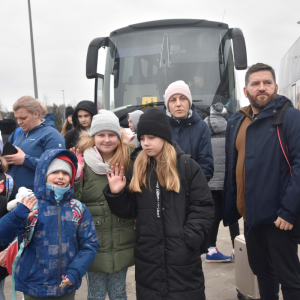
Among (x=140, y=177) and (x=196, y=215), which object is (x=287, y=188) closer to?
(x=196, y=215)

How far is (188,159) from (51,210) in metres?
1.06

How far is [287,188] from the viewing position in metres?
2.60

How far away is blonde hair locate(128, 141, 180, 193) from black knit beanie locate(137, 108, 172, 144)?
0.27 feet

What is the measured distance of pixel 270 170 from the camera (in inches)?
107

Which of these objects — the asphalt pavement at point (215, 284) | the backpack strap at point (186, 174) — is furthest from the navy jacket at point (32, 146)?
the backpack strap at point (186, 174)

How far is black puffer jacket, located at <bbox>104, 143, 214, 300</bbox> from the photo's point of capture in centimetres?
250

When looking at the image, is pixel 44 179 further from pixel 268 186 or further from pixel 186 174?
pixel 268 186

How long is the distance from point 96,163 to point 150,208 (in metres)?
0.62

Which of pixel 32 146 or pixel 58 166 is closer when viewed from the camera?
pixel 58 166

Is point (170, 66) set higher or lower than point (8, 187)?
higher

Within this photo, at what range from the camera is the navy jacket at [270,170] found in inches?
102

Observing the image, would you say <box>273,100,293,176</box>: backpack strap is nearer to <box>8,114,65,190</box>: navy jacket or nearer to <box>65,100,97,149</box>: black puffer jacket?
<box>8,114,65,190</box>: navy jacket

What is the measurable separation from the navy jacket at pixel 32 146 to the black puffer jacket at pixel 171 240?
1.15m

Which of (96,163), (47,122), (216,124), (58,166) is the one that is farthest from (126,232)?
(216,124)
